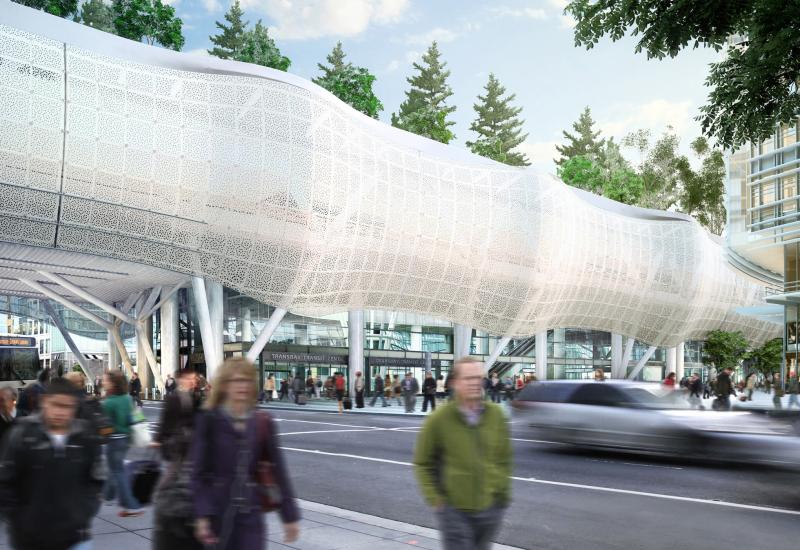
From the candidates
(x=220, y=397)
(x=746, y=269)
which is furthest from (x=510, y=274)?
(x=220, y=397)

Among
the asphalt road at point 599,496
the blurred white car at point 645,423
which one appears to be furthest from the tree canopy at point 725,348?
the blurred white car at point 645,423

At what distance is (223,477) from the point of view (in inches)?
170

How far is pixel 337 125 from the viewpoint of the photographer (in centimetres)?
3759

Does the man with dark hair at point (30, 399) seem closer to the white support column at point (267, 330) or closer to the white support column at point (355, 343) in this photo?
the white support column at point (267, 330)

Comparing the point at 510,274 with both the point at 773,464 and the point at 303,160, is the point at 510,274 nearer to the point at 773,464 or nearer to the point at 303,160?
the point at 303,160

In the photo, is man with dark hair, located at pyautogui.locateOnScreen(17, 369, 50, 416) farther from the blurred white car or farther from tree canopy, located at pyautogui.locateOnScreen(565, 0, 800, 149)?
tree canopy, located at pyautogui.locateOnScreen(565, 0, 800, 149)

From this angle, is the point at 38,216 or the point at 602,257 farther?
the point at 602,257

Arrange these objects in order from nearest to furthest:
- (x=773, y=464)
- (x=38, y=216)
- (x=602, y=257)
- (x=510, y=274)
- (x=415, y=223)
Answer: (x=773, y=464)
(x=38, y=216)
(x=415, y=223)
(x=510, y=274)
(x=602, y=257)

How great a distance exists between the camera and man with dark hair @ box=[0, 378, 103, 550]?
4.26 meters

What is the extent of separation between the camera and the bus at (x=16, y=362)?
2986 centimetres

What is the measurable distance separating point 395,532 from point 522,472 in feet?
18.5

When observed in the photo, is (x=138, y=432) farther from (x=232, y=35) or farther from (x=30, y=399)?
(x=232, y=35)

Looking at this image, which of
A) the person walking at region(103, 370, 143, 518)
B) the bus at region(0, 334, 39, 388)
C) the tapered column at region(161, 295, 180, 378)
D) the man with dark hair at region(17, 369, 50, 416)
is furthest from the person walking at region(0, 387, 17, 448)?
the tapered column at region(161, 295, 180, 378)

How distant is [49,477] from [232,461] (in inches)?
36.0
